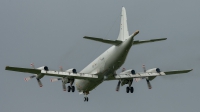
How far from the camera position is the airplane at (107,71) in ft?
232

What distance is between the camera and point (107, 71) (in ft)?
241

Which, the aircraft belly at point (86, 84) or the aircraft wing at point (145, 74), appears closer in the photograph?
the aircraft wing at point (145, 74)

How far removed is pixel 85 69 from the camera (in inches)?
Result: 3150

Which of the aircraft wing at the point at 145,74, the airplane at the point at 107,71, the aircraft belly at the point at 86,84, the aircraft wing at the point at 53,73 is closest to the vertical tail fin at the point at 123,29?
the airplane at the point at 107,71

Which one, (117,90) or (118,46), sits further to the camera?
(117,90)

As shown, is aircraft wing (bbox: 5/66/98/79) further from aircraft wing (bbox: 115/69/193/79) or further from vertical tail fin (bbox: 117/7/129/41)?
vertical tail fin (bbox: 117/7/129/41)

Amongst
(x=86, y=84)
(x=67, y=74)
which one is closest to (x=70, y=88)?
(x=67, y=74)

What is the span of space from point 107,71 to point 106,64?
1122 mm

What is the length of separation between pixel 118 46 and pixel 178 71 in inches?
473

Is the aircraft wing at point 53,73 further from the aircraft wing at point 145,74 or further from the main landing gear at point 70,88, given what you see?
the aircraft wing at point 145,74

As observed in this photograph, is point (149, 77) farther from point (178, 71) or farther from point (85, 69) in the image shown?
point (85, 69)

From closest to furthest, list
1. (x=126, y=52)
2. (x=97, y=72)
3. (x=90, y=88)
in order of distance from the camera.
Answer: (x=126, y=52), (x=97, y=72), (x=90, y=88)

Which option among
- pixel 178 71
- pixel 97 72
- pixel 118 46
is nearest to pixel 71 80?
pixel 97 72

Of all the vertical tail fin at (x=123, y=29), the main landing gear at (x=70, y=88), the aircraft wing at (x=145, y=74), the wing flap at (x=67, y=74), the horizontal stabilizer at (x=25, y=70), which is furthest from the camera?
the aircraft wing at (x=145, y=74)
